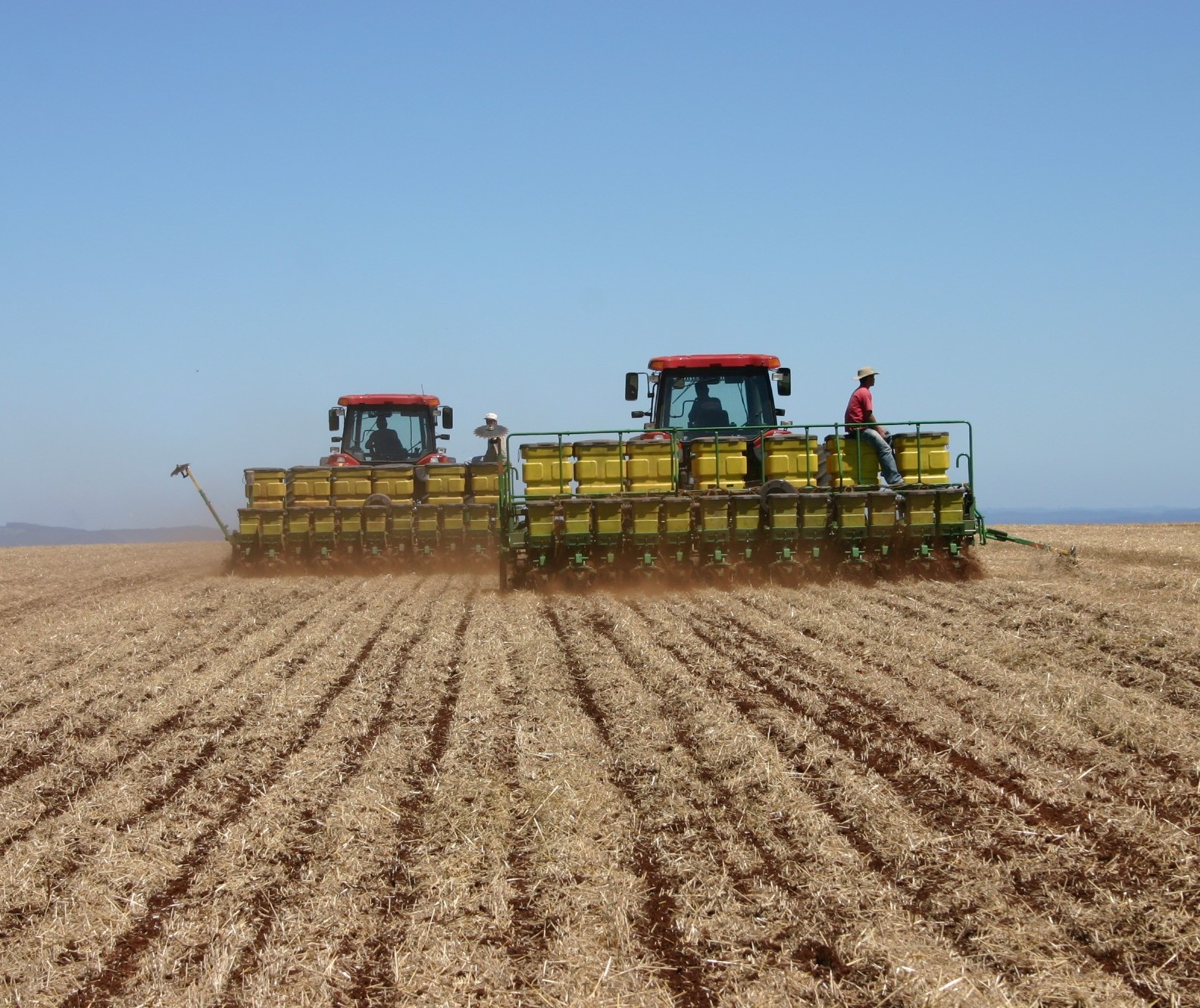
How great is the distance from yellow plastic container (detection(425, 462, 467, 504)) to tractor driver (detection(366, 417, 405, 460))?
2.50 metres

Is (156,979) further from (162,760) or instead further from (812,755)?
(812,755)

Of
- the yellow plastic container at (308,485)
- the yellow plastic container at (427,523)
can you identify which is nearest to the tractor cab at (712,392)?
the yellow plastic container at (427,523)

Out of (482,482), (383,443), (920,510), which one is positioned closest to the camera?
(920,510)

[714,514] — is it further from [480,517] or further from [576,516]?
[480,517]

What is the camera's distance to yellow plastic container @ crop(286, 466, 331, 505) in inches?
702

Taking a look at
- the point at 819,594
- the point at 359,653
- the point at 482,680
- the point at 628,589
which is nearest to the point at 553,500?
the point at 628,589

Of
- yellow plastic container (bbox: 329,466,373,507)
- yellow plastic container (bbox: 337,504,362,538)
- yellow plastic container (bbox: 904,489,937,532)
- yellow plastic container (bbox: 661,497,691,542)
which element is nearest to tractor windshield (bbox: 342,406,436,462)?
yellow plastic container (bbox: 329,466,373,507)

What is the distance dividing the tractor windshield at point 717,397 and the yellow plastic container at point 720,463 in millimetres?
1143

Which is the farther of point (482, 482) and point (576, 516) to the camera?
point (482, 482)

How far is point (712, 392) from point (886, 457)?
257cm

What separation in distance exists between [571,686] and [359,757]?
6.86 ft

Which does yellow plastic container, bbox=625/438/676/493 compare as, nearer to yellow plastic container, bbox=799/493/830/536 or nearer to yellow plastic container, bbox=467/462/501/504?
yellow plastic container, bbox=799/493/830/536

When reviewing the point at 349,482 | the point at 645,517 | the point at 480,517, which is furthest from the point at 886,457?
the point at 349,482

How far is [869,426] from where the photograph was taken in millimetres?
14516
